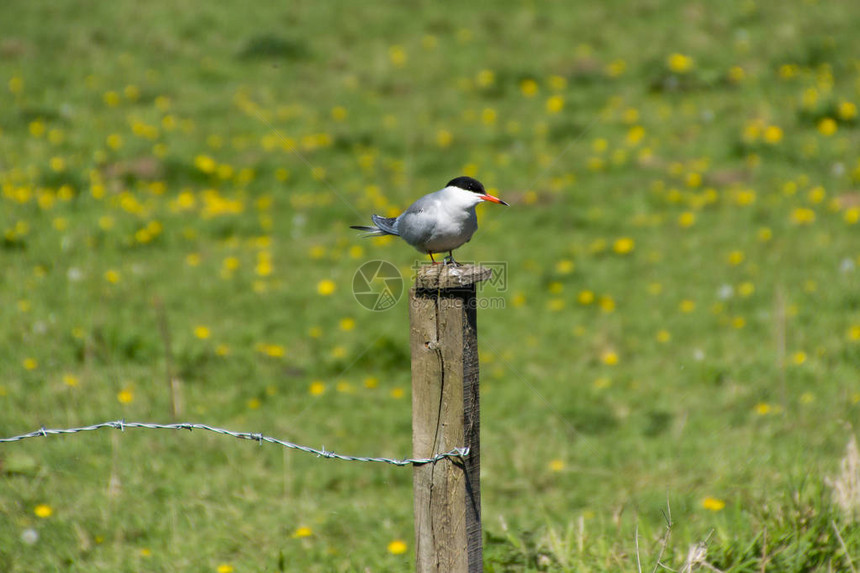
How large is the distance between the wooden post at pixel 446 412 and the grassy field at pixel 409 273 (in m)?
0.97

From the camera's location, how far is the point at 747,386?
5344mm

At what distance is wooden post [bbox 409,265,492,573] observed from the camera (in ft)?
8.57

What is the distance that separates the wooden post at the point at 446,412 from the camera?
2611mm

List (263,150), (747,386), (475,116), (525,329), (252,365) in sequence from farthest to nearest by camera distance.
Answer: (475,116) < (263,150) < (525,329) < (252,365) < (747,386)

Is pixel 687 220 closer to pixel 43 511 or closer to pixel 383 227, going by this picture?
pixel 383 227

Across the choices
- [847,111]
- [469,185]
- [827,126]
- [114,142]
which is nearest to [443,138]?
[114,142]

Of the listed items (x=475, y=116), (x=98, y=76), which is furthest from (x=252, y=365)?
(x=98, y=76)

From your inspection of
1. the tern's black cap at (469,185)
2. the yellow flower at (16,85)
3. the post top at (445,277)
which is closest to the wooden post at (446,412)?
the post top at (445,277)

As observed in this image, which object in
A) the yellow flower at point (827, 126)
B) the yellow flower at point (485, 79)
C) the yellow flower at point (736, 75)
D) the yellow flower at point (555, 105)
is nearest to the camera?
the yellow flower at point (827, 126)

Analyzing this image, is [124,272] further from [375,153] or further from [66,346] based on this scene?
[375,153]

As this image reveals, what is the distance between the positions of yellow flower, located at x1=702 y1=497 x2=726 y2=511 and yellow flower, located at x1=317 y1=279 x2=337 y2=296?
3599 millimetres

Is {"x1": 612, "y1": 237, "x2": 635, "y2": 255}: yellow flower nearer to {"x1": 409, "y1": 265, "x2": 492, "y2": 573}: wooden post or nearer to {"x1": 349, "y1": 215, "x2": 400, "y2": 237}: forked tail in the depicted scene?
→ {"x1": 349, "y1": 215, "x2": 400, "y2": 237}: forked tail

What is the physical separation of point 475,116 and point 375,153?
1485mm
